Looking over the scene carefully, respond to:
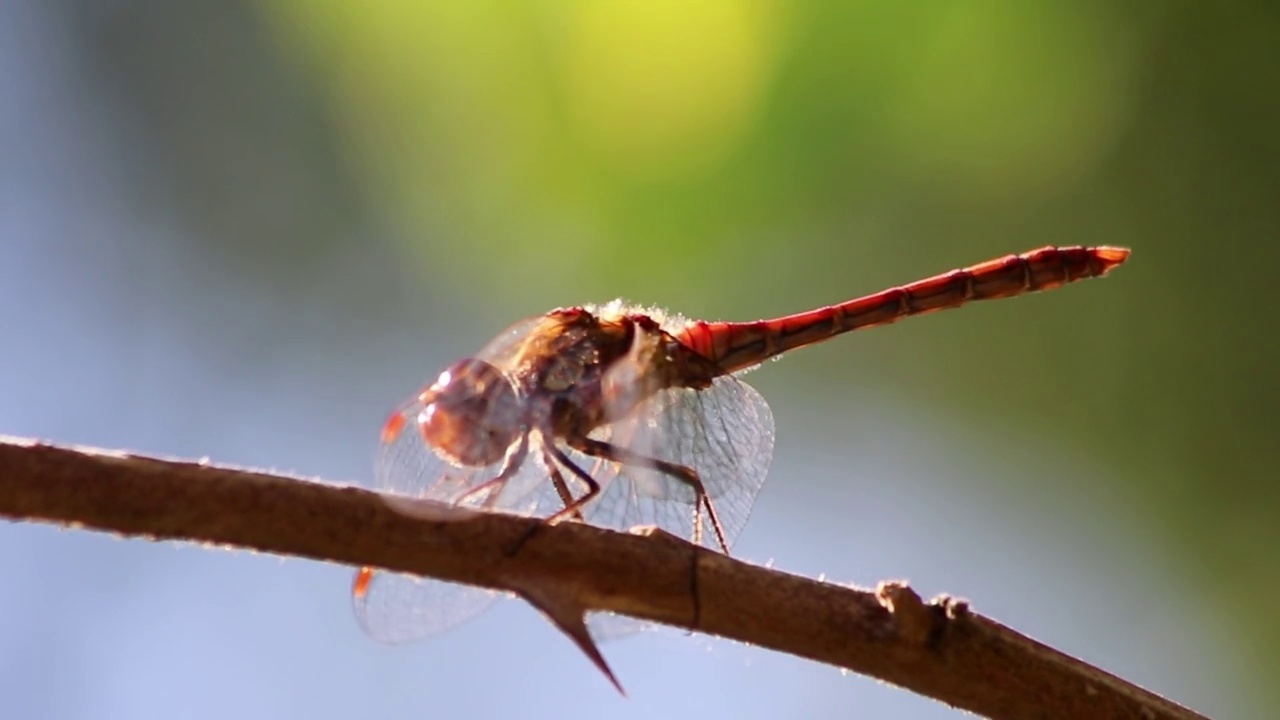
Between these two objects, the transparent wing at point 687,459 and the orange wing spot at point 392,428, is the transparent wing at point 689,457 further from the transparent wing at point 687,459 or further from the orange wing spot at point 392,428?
the orange wing spot at point 392,428

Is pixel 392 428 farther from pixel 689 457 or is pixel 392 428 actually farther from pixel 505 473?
pixel 689 457

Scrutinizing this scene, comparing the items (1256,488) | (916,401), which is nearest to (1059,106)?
(916,401)

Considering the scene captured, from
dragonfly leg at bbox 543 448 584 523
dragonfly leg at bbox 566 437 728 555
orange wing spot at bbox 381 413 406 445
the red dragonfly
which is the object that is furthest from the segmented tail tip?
orange wing spot at bbox 381 413 406 445

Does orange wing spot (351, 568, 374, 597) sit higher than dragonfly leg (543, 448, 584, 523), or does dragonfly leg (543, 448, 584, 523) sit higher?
dragonfly leg (543, 448, 584, 523)

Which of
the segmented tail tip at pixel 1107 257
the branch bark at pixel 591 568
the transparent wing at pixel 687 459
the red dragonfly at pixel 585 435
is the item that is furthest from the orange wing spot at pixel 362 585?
the segmented tail tip at pixel 1107 257

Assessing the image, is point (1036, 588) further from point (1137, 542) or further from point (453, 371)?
point (453, 371)

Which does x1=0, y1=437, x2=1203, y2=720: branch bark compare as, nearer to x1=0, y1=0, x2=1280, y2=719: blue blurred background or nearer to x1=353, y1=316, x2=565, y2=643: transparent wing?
x1=353, y1=316, x2=565, y2=643: transparent wing
